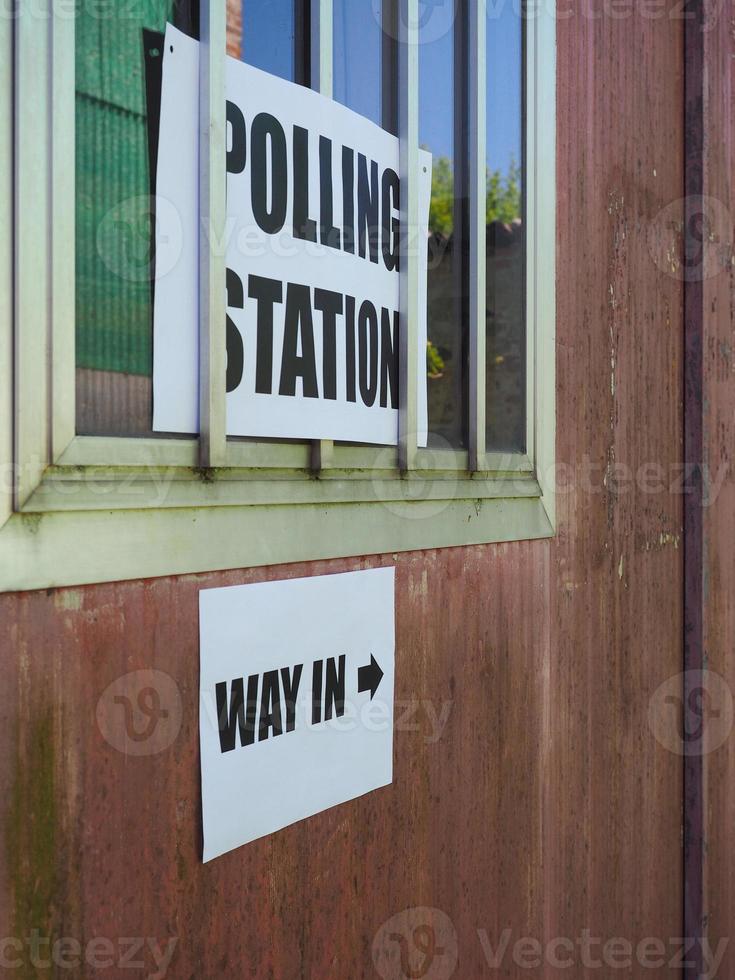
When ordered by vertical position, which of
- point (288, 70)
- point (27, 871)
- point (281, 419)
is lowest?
point (27, 871)

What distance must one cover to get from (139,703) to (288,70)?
0.94 metres

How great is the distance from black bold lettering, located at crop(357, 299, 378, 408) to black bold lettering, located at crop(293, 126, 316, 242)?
0.17 meters

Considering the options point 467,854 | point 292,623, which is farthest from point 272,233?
point 467,854

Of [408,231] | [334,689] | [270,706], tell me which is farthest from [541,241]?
[270,706]

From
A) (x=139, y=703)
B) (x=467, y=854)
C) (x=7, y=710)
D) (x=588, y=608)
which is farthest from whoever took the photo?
(x=588, y=608)

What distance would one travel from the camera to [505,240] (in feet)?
6.77

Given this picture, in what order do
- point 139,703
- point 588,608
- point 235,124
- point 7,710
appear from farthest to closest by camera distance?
point 588,608, point 235,124, point 139,703, point 7,710

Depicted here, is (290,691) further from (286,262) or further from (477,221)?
(477,221)

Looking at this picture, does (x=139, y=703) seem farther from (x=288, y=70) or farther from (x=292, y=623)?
(x=288, y=70)

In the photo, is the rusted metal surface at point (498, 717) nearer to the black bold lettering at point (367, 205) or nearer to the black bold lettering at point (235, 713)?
the black bold lettering at point (235, 713)

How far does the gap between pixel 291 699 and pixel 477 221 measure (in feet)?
3.34

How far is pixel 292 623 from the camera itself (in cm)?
145

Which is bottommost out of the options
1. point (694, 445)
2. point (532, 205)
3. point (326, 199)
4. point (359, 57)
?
point (694, 445)

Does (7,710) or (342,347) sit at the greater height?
(342,347)
